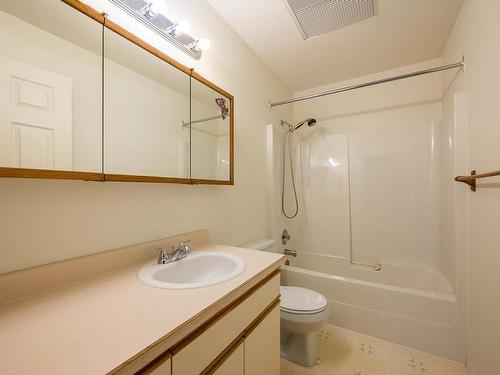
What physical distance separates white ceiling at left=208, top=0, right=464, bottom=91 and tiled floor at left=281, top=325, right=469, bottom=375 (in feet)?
7.70

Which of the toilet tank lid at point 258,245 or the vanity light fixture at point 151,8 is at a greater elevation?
the vanity light fixture at point 151,8

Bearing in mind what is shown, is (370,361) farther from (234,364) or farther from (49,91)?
(49,91)

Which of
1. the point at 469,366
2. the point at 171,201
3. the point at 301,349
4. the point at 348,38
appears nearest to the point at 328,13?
the point at 348,38

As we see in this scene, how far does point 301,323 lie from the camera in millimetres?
1333

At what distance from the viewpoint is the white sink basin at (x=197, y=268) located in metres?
0.92

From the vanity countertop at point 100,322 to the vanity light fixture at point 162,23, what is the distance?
3.73 feet

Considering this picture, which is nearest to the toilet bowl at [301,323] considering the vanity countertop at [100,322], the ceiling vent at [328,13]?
the vanity countertop at [100,322]

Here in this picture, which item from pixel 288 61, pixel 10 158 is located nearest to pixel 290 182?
pixel 288 61

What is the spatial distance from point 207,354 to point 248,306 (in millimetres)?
233

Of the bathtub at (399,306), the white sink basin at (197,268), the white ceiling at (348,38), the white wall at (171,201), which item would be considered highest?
the white ceiling at (348,38)

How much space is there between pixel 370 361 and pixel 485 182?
4.29 ft

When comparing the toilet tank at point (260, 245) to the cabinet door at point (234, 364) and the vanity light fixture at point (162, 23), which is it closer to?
the cabinet door at point (234, 364)

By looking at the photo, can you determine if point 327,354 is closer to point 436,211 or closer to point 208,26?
point 436,211

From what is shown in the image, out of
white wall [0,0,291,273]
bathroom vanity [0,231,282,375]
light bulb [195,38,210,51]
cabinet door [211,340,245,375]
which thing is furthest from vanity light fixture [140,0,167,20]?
cabinet door [211,340,245,375]
